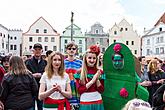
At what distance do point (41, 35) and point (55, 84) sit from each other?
180 feet

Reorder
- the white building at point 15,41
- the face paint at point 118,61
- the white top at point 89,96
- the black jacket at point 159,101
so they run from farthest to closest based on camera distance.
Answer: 1. the white building at point 15,41
2. the face paint at point 118,61
3. the white top at point 89,96
4. the black jacket at point 159,101

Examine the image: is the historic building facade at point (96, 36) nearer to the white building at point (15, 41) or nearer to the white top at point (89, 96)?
the white building at point (15, 41)

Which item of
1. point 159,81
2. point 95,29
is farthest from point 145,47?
point 159,81

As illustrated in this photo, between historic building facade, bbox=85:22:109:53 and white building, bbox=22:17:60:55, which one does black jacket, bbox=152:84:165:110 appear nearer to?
white building, bbox=22:17:60:55

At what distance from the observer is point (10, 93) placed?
19.0ft

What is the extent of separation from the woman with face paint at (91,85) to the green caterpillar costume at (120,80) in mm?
262

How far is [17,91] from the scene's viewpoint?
5.72 m

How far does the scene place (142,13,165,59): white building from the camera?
5916 cm

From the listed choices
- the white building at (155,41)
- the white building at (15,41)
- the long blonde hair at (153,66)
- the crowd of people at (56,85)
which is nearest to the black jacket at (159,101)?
the crowd of people at (56,85)

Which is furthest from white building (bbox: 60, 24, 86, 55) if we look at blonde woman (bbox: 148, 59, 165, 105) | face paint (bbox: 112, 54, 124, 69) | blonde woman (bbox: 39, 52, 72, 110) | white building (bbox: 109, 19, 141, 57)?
blonde woman (bbox: 39, 52, 72, 110)

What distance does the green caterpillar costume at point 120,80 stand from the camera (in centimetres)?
591

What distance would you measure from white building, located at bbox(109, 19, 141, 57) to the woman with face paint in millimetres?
56052

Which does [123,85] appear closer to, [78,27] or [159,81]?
[159,81]

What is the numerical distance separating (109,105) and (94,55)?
996 millimetres
